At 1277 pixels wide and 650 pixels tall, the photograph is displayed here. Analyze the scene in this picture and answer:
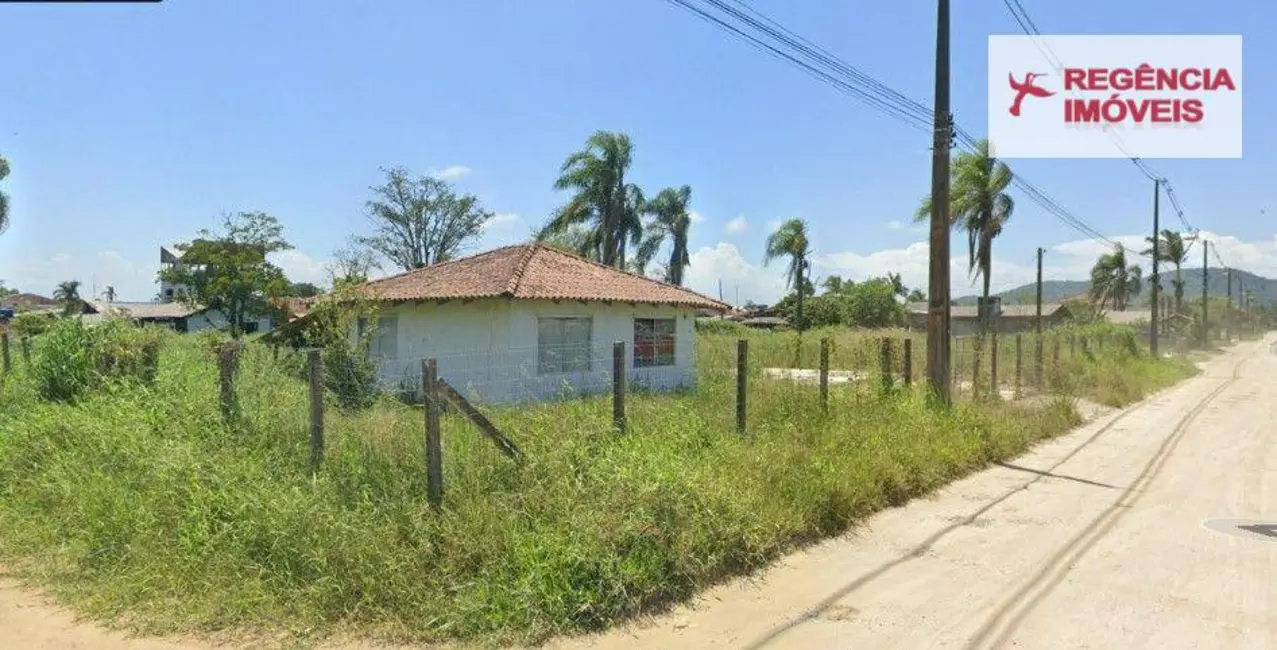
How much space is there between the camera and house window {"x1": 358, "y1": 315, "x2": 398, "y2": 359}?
54.5 ft

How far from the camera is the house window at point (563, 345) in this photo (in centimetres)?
1531

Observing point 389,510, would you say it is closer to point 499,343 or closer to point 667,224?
point 499,343

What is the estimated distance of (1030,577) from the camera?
4809 millimetres

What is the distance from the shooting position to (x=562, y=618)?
153 inches

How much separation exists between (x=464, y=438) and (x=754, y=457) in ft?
7.71

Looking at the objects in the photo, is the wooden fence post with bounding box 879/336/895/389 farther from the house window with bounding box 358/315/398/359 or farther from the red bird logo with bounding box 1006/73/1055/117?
the house window with bounding box 358/315/398/359

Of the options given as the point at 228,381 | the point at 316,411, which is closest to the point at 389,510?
the point at 316,411

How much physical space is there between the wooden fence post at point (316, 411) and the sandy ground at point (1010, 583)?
1.54 m

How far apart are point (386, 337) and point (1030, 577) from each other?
48.6ft

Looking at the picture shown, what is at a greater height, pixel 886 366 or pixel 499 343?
pixel 499 343

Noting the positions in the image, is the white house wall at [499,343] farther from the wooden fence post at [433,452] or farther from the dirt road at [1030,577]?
the wooden fence post at [433,452]

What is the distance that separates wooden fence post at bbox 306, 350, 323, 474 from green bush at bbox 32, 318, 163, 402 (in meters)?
3.47

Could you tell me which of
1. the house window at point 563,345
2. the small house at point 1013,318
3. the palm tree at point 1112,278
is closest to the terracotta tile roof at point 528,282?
the house window at point 563,345

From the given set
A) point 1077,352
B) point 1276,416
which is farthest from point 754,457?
point 1077,352
